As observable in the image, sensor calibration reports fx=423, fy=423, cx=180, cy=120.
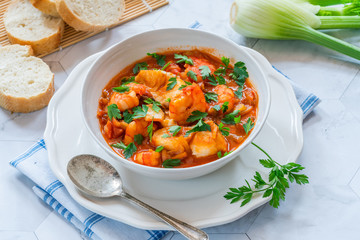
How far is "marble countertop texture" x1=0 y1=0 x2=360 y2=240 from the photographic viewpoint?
2.91m

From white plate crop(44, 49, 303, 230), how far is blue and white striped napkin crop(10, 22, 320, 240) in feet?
0.64

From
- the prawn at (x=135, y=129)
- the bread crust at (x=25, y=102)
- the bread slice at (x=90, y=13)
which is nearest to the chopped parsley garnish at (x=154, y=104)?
the prawn at (x=135, y=129)

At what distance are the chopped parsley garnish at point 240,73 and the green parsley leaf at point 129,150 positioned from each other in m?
0.96

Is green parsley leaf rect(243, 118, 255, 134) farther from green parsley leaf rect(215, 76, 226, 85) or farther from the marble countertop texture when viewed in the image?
the marble countertop texture

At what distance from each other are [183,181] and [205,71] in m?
0.89

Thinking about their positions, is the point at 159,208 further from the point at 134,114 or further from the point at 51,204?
the point at 51,204

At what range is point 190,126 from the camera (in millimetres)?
2879

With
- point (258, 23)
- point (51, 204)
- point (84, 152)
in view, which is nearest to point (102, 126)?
point (84, 152)

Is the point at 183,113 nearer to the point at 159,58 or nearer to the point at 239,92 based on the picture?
the point at 239,92

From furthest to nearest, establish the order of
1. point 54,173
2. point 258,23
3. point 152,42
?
point 258,23, point 152,42, point 54,173

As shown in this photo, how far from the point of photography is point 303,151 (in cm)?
331

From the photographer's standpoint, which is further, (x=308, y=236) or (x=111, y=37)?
(x=111, y=37)

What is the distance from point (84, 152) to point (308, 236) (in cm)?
165

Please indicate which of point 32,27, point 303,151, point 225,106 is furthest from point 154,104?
A: point 32,27
